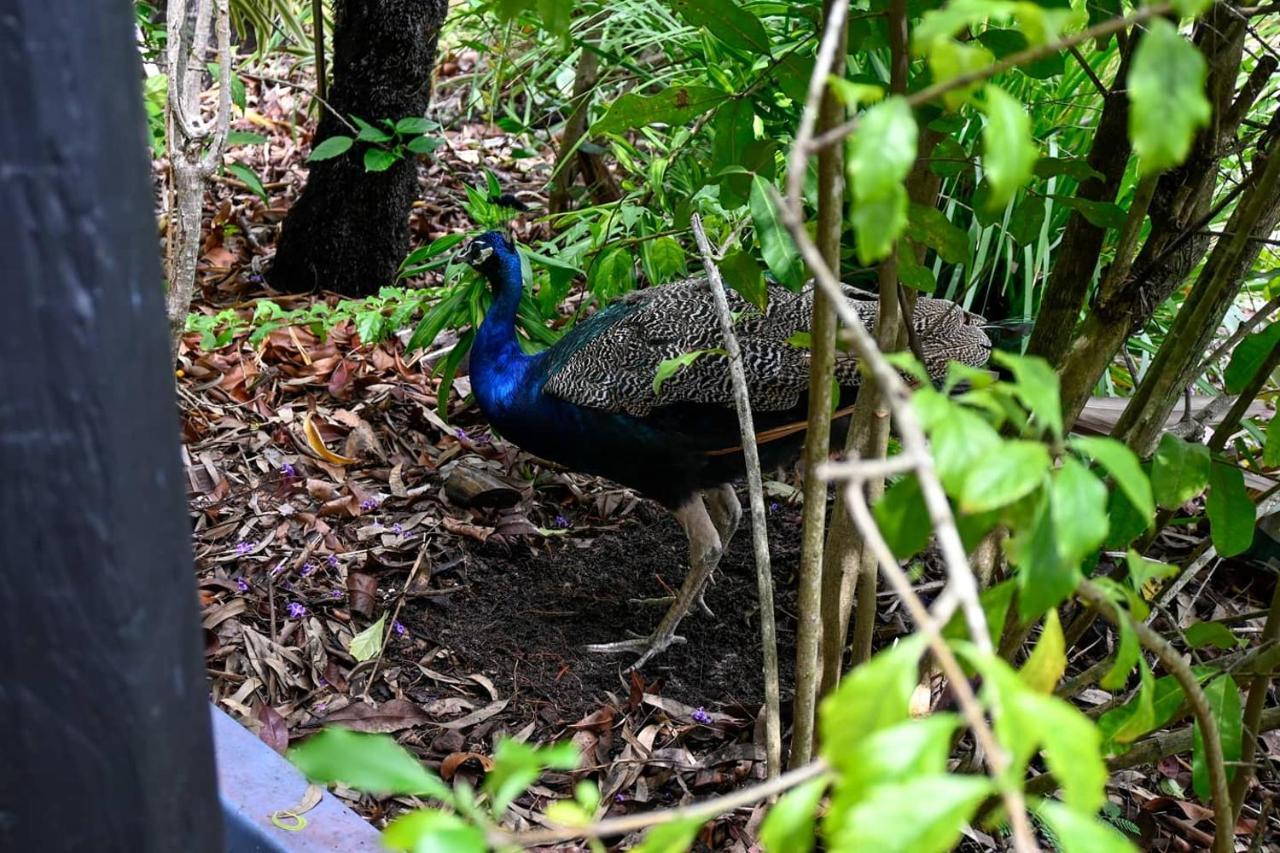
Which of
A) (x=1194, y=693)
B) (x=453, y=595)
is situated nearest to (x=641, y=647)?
(x=453, y=595)

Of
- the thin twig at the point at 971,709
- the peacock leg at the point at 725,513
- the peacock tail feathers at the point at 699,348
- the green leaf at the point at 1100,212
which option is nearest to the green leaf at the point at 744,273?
the green leaf at the point at 1100,212

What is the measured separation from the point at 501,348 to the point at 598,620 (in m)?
0.80

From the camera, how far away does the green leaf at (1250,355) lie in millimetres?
1633

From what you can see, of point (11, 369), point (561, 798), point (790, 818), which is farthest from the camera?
point (561, 798)


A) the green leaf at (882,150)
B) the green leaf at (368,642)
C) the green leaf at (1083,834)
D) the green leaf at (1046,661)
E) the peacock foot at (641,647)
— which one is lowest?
the peacock foot at (641,647)

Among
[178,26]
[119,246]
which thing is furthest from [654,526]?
[119,246]

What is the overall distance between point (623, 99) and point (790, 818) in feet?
4.25

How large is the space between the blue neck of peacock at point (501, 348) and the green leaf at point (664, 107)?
1711mm

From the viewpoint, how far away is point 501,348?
3.53 meters

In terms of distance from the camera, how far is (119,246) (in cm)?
78

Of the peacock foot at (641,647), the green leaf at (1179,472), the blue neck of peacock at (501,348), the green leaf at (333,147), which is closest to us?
the green leaf at (1179,472)

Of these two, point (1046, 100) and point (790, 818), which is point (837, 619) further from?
point (1046, 100)

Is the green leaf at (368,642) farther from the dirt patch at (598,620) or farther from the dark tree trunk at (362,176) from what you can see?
the dark tree trunk at (362,176)

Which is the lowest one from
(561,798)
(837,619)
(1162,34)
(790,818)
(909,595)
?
(561,798)
